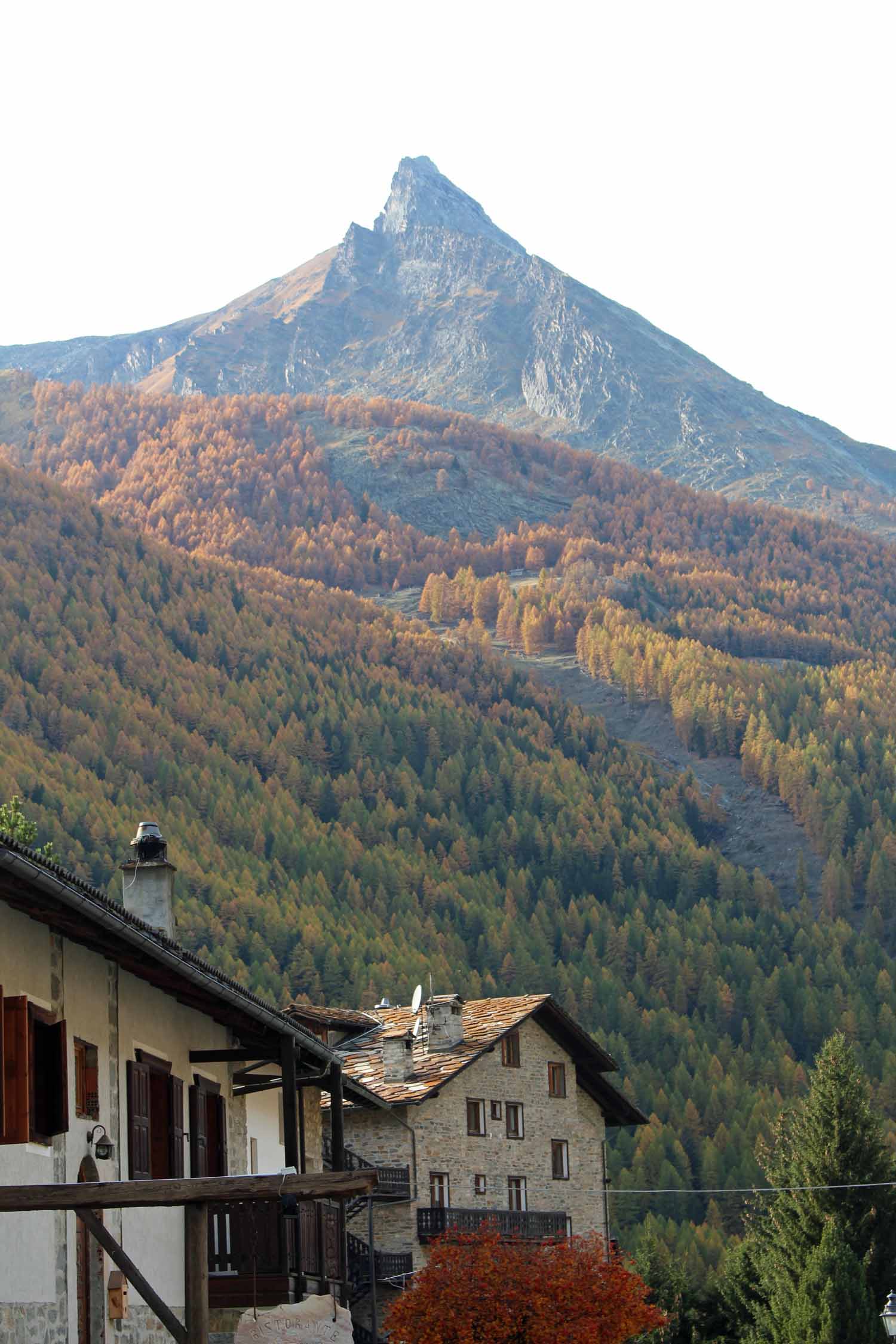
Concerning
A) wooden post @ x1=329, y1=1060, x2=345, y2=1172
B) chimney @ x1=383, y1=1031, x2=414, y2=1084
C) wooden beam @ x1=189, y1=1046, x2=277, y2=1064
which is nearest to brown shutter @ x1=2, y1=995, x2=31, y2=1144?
wooden beam @ x1=189, y1=1046, x2=277, y2=1064

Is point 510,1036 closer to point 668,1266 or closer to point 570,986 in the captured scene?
point 668,1266

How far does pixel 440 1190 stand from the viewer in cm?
5981

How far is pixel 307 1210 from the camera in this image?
28.7 m

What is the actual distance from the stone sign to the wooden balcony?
5.88m

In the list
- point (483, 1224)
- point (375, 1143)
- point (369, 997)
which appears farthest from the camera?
point (369, 997)

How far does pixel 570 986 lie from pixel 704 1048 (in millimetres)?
15877

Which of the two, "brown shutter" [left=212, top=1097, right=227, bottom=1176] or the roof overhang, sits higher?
the roof overhang

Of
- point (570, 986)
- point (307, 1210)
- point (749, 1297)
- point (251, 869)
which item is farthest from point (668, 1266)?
point (251, 869)

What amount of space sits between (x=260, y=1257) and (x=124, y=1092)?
15.9 ft

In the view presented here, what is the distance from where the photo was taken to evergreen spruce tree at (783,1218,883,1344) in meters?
63.3

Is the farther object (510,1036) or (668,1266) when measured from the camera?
(668,1266)

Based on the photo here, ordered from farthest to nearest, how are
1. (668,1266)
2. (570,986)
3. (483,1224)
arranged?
(570,986)
(668,1266)
(483,1224)

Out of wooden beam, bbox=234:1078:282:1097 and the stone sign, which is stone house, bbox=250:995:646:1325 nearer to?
wooden beam, bbox=234:1078:282:1097

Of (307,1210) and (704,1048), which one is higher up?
(307,1210)
